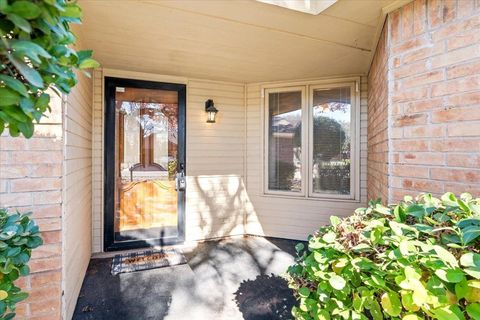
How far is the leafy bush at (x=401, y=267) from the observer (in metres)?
0.85

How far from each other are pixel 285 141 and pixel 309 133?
0.39 m

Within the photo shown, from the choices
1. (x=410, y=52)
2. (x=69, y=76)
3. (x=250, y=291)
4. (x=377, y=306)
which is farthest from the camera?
(x=250, y=291)


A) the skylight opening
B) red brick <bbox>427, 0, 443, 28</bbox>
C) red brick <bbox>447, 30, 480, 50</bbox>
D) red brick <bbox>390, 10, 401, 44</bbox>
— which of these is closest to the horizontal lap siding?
the skylight opening

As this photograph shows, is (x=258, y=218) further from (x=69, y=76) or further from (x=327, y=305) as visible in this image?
(x=69, y=76)

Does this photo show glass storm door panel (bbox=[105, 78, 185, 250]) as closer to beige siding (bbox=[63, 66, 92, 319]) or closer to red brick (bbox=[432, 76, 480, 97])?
beige siding (bbox=[63, 66, 92, 319])

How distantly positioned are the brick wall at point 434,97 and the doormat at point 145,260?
2.56 m

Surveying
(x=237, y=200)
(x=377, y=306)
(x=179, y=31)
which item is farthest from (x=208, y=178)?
(x=377, y=306)

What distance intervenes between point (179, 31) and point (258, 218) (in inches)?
116

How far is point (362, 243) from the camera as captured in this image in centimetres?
119

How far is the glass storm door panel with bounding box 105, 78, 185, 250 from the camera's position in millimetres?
3650

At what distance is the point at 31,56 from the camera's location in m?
0.56

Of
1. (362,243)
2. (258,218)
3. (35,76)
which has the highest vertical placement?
(35,76)

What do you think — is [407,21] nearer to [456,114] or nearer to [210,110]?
[456,114]

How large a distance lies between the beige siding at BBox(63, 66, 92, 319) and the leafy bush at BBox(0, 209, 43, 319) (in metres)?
0.56
